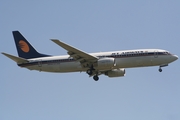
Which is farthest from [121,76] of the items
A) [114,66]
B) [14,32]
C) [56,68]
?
[14,32]

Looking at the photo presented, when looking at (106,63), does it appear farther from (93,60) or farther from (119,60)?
(93,60)

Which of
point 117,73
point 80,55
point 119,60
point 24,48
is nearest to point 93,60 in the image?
point 80,55

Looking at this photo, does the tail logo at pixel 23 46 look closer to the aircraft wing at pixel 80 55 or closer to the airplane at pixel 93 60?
the airplane at pixel 93 60

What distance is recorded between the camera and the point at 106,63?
53531 mm

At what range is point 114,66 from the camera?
54.0 metres

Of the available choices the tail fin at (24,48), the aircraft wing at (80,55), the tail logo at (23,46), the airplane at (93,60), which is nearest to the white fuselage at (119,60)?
the airplane at (93,60)

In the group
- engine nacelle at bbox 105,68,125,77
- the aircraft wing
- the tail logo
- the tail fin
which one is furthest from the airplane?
the tail logo

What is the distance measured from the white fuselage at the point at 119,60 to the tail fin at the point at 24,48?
2.11 m

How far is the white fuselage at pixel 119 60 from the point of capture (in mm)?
54062

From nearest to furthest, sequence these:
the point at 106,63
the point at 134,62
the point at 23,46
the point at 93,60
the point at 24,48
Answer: the point at 106,63, the point at 134,62, the point at 93,60, the point at 24,48, the point at 23,46

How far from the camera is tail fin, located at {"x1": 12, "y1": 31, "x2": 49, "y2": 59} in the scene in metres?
59.0

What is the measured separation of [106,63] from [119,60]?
6.86ft

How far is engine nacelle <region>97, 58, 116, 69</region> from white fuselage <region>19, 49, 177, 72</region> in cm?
104

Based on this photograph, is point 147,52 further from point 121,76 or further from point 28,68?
point 28,68
